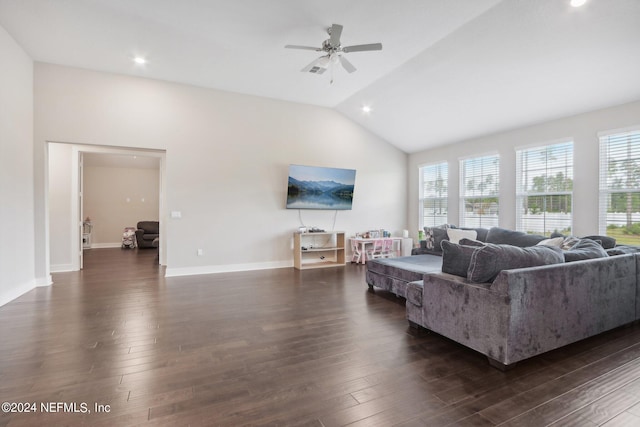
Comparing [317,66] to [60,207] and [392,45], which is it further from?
[60,207]

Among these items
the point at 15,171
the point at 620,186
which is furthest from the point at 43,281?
the point at 620,186

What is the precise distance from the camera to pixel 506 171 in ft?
19.5

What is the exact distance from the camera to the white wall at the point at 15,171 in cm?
385

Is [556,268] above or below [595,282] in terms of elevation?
above

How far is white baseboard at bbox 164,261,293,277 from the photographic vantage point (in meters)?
5.57

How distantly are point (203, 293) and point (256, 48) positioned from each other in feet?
12.2

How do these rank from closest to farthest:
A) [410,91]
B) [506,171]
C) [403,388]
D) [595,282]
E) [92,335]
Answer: [403,388], [595,282], [92,335], [410,91], [506,171]

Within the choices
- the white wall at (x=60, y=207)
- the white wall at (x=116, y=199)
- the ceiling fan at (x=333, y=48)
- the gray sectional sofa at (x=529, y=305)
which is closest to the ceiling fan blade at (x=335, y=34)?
the ceiling fan at (x=333, y=48)

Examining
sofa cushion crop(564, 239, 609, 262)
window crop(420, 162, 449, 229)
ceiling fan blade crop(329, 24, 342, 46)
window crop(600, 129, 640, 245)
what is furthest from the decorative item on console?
ceiling fan blade crop(329, 24, 342, 46)

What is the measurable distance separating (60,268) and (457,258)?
285 inches

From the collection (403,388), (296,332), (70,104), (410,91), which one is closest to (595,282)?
(403,388)

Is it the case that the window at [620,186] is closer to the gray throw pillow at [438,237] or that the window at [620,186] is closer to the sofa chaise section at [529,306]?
the sofa chaise section at [529,306]

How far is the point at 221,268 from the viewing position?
19.4 ft

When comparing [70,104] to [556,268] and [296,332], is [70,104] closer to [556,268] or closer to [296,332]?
[296,332]
